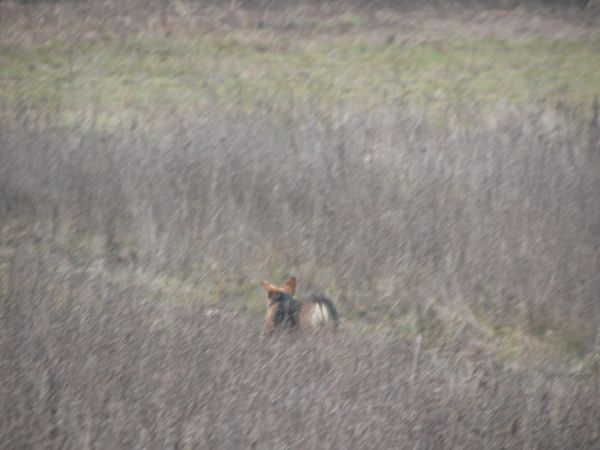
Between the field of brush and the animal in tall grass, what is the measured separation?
0.64 feet

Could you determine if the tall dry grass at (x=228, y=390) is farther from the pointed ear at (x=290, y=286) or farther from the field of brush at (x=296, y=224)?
the pointed ear at (x=290, y=286)

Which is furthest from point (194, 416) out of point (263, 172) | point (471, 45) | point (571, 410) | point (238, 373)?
point (471, 45)

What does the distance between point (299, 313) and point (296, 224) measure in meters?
2.27

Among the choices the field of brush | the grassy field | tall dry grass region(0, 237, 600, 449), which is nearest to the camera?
tall dry grass region(0, 237, 600, 449)

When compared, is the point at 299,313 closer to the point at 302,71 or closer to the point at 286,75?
Result: the point at 286,75

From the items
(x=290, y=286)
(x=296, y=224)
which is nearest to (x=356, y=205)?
(x=296, y=224)

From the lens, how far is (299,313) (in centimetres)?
659

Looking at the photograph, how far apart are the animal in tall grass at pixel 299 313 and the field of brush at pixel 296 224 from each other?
7.6 inches

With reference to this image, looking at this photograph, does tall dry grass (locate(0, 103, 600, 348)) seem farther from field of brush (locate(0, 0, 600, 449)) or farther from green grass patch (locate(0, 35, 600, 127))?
green grass patch (locate(0, 35, 600, 127))

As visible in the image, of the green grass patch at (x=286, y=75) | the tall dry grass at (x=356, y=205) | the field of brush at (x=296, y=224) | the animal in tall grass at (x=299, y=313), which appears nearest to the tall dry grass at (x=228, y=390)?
the field of brush at (x=296, y=224)

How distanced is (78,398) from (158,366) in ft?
1.41

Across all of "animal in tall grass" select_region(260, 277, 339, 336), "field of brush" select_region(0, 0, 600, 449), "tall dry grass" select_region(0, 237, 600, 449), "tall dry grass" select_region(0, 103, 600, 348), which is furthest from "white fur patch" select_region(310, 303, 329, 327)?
"tall dry grass" select_region(0, 103, 600, 348)

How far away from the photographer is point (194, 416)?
14.5ft

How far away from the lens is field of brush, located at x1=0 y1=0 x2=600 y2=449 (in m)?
4.58
